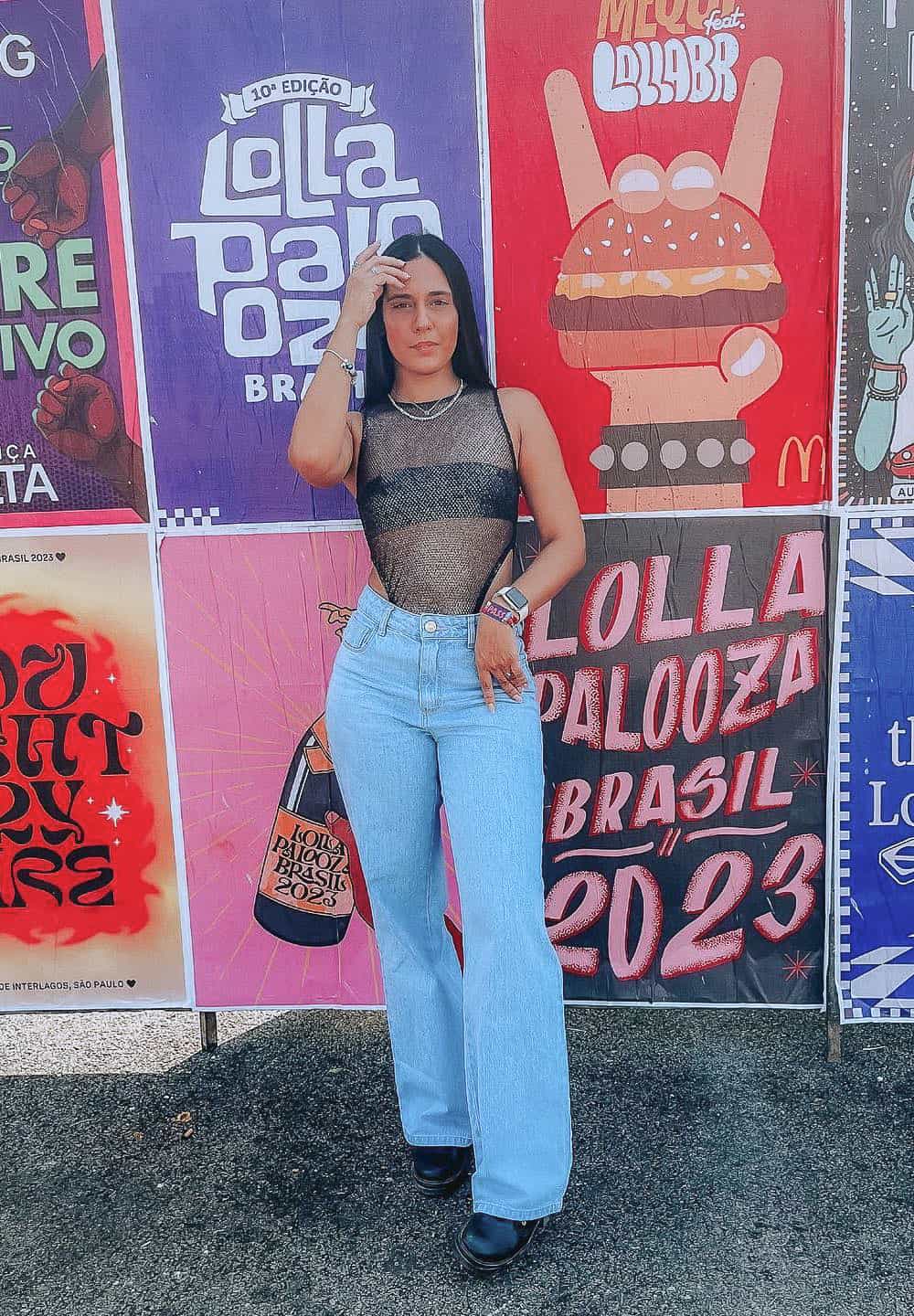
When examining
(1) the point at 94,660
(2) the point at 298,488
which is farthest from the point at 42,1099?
(2) the point at 298,488

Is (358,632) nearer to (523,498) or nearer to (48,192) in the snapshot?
(523,498)

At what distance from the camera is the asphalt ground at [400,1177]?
2357 millimetres

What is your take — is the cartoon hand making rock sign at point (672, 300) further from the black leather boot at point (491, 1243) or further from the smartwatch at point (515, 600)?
the black leather boot at point (491, 1243)

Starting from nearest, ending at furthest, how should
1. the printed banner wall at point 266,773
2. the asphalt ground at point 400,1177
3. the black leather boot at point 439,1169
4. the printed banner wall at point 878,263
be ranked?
the asphalt ground at point 400,1177, the black leather boot at point 439,1169, the printed banner wall at point 878,263, the printed banner wall at point 266,773

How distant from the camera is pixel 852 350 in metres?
2.89

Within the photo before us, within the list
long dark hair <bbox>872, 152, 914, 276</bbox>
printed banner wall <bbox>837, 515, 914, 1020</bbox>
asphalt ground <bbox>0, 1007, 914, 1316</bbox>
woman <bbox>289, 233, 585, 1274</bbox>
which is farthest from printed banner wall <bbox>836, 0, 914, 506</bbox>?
asphalt ground <bbox>0, 1007, 914, 1316</bbox>

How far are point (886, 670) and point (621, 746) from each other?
731 millimetres

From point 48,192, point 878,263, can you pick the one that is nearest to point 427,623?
point 878,263

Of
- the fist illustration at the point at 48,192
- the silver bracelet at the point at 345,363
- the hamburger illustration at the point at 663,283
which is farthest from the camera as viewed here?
the fist illustration at the point at 48,192

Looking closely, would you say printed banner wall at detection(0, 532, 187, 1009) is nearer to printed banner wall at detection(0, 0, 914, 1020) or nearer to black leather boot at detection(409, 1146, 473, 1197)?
printed banner wall at detection(0, 0, 914, 1020)

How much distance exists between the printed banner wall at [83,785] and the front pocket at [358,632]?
84 centimetres

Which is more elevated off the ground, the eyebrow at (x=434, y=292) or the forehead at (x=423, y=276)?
the forehead at (x=423, y=276)

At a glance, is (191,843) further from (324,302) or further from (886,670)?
(886,670)

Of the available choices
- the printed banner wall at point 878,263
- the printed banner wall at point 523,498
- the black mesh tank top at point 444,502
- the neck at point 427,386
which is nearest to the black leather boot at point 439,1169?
the printed banner wall at point 523,498
